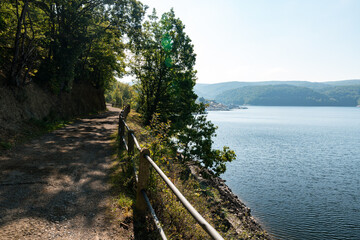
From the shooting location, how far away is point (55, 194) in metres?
5.42

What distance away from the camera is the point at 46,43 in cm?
1609

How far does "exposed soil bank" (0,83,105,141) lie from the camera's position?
11.0 metres

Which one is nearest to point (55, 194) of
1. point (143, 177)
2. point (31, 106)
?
point (143, 177)

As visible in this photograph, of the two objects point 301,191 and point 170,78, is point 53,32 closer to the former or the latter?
point 170,78

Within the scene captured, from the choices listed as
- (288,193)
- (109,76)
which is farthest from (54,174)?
(109,76)

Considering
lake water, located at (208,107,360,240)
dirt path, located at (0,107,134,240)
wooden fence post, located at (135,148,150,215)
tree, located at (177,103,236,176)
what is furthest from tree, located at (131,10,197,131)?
wooden fence post, located at (135,148,150,215)

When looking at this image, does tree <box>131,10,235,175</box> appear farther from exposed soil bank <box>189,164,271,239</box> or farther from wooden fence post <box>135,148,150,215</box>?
wooden fence post <box>135,148,150,215</box>

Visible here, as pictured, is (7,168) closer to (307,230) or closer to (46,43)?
(46,43)

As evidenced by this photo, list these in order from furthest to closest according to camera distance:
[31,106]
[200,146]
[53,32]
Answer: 1. [200,146]
2. [53,32]
3. [31,106]

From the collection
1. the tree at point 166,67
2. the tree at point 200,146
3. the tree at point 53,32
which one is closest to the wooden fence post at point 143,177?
the tree at point 53,32

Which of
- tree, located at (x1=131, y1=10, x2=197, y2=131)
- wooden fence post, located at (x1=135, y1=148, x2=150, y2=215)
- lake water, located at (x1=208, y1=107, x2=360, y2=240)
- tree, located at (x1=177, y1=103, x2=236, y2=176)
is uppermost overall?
tree, located at (x1=131, y1=10, x2=197, y2=131)

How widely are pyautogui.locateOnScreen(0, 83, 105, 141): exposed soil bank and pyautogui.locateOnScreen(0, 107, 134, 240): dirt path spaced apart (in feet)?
8.85

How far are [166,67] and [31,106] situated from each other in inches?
590

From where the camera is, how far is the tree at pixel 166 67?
23.3 meters
